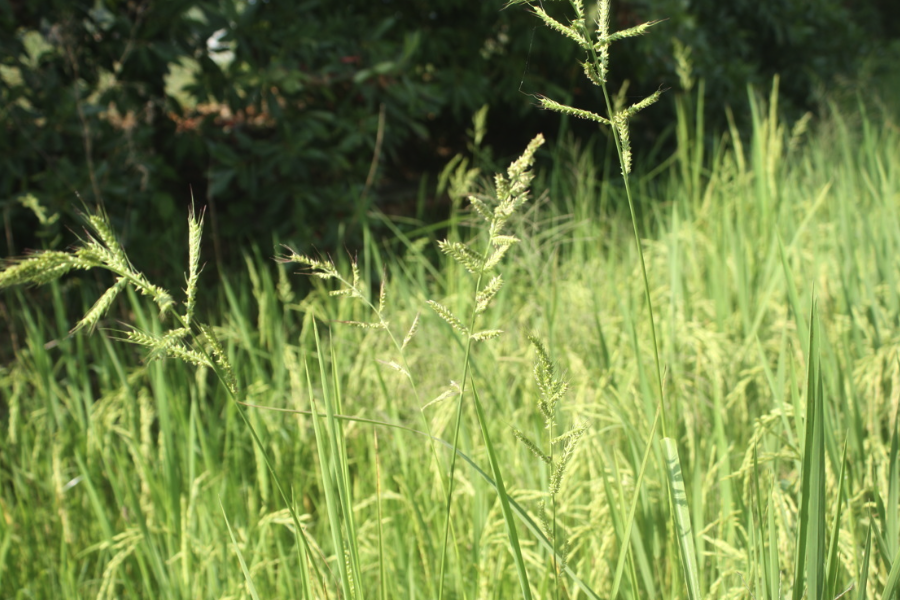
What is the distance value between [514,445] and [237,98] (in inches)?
79.2

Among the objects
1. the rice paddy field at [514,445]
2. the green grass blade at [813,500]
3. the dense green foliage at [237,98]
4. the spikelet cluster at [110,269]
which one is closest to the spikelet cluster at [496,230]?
the rice paddy field at [514,445]

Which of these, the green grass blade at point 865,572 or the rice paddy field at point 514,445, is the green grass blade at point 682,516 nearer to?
the rice paddy field at point 514,445

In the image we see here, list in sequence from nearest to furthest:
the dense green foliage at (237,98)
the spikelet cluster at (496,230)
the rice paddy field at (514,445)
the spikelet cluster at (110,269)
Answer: the spikelet cluster at (110,269)
the spikelet cluster at (496,230)
the rice paddy field at (514,445)
the dense green foliage at (237,98)

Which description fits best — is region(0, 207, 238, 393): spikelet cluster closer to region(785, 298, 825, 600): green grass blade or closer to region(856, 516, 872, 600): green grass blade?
region(785, 298, 825, 600): green grass blade

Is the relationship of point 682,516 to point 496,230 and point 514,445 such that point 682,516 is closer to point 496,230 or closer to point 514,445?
point 496,230

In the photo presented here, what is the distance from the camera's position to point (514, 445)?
1412 millimetres

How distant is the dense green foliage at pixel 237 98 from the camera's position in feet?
8.41

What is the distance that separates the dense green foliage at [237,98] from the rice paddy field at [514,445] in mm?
643

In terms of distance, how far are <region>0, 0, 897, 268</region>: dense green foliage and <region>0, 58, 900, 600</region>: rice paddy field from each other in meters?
0.64

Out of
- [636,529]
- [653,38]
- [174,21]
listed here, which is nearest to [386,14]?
[174,21]

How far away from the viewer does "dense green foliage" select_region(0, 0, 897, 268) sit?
2.56m

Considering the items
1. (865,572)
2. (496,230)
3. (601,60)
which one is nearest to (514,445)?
(865,572)

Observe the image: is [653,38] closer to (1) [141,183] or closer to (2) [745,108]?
(2) [745,108]

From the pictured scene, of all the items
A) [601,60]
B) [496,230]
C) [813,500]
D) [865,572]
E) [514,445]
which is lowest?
[514,445]
